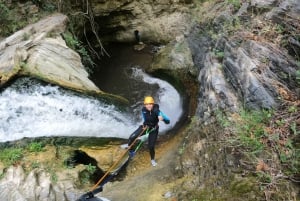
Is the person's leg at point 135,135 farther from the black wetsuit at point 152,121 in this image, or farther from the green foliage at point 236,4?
the green foliage at point 236,4

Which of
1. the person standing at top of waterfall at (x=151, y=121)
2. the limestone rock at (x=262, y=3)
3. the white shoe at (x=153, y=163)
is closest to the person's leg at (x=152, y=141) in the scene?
the person standing at top of waterfall at (x=151, y=121)

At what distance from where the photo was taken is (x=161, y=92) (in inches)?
479

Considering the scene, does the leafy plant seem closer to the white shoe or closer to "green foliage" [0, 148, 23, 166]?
"green foliage" [0, 148, 23, 166]

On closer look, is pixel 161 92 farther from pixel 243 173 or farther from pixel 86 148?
pixel 243 173

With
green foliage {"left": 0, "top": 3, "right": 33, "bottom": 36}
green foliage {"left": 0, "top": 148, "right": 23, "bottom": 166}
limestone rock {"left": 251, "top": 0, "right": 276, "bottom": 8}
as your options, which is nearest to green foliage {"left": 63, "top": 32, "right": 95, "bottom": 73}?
green foliage {"left": 0, "top": 3, "right": 33, "bottom": 36}

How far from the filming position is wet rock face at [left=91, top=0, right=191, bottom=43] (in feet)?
50.0

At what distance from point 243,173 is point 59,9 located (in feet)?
33.6

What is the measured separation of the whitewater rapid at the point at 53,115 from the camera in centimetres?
995

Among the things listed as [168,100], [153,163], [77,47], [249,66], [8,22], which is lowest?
[168,100]

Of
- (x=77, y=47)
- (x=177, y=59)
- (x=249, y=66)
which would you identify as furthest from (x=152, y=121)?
(x=77, y=47)

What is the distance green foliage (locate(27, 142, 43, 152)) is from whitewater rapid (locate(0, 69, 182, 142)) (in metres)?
0.31

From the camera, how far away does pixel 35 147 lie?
9516 mm

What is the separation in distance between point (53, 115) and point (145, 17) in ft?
23.0

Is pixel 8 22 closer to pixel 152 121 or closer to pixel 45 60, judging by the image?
pixel 45 60
